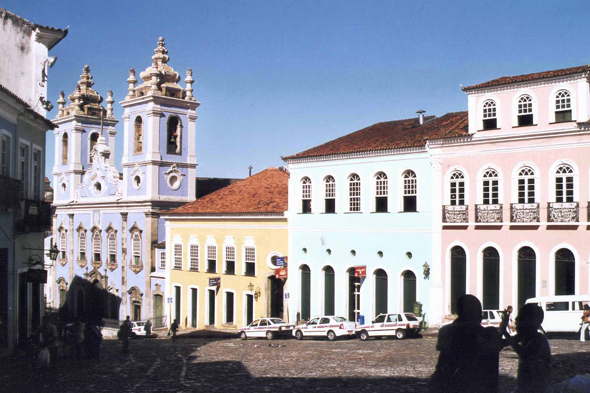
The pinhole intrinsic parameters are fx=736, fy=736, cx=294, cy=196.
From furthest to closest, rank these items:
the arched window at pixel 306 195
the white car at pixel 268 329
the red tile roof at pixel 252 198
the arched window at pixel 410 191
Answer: the red tile roof at pixel 252 198, the arched window at pixel 306 195, the white car at pixel 268 329, the arched window at pixel 410 191

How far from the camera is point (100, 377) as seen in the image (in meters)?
16.9

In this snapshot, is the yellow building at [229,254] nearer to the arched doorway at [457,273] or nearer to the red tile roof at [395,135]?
the red tile roof at [395,135]

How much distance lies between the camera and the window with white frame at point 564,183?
90.5 feet

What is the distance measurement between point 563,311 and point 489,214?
5980mm

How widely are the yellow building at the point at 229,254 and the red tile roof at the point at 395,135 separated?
429 centimetres

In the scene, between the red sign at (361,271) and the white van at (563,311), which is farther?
the red sign at (361,271)

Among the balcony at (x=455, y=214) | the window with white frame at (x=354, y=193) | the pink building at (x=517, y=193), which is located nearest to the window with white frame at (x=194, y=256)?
the window with white frame at (x=354, y=193)

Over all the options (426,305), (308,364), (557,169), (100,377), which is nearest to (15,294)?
(100,377)

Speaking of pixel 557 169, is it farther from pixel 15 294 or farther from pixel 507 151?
pixel 15 294

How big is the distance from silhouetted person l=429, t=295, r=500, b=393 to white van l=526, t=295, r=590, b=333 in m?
19.0

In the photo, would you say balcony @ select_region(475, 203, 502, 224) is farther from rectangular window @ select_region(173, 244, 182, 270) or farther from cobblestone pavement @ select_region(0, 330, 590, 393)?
rectangular window @ select_region(173, 244, 182, 270)

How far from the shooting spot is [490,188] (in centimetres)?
→ 2983

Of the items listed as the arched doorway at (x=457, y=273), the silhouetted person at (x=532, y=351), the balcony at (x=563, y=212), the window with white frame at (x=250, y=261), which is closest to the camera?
the silhouetted person at (x=532, y=351)

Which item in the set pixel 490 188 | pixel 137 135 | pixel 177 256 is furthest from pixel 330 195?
pixel 137 135
